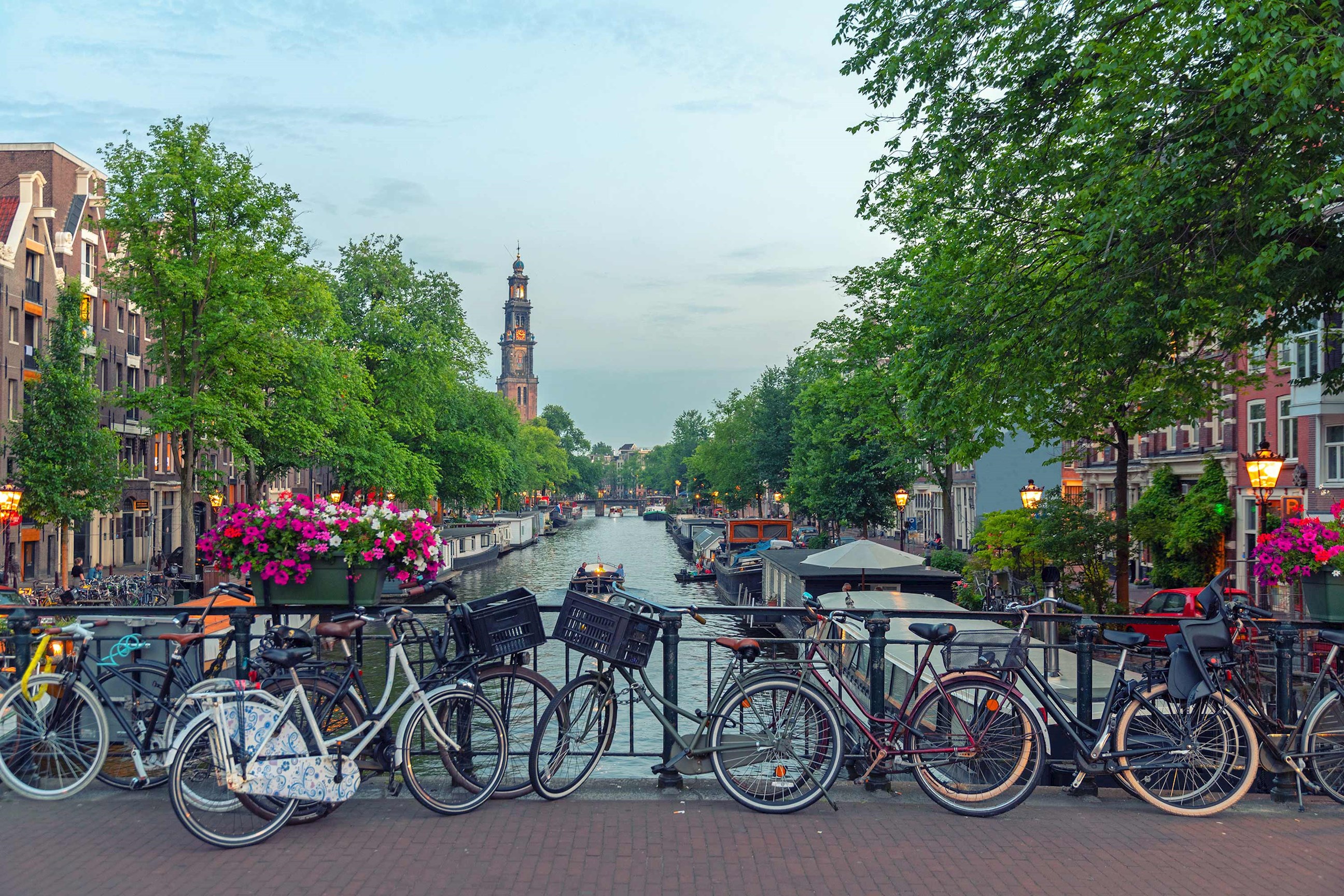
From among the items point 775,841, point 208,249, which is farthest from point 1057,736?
point 208,249

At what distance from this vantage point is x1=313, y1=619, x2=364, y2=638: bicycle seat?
648cm

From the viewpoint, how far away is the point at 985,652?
7.19m

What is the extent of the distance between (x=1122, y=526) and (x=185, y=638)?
21420mm

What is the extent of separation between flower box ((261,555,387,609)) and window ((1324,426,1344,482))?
29702mm

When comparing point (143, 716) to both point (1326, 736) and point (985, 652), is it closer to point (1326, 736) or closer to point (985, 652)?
point (985, 652)

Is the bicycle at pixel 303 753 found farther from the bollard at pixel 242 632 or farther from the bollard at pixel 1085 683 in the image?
the bollard at pixel 1085 683

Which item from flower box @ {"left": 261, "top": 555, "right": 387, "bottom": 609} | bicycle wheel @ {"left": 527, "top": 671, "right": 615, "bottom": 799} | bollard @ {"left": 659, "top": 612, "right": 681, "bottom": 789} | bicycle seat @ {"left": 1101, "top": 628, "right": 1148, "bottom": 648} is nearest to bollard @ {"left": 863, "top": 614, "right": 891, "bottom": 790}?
bollard @ {"left": 659, "top": 612, "right": 681, "bottom": 789}

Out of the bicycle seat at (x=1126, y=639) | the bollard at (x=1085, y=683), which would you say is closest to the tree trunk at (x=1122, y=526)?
the bollard at (x=1085, y=683)

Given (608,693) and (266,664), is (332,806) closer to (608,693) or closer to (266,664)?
(266,664)

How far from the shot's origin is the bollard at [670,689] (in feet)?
23.2

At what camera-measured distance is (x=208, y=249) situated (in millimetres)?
32406

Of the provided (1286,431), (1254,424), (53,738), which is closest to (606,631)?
(53,738)

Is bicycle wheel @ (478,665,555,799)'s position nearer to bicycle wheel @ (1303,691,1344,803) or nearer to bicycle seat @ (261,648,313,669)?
bicycle seat @ (261,648,313,669)

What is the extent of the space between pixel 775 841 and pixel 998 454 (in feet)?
189
